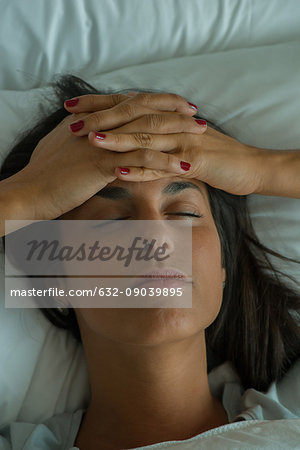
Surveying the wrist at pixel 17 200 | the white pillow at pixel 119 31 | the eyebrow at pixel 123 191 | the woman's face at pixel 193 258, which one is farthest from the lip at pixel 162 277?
the white pillow at pixel 119 31

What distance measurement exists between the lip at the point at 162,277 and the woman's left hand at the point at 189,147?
176 mm

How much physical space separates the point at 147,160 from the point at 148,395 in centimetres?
50

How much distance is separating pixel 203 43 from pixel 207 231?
0.68m

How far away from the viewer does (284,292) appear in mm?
1376

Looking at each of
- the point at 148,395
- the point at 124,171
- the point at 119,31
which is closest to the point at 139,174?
the point at 124,171

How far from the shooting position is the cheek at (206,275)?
113 centimetres

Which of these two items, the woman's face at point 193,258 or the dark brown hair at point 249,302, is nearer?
the woman's face at point 193,258

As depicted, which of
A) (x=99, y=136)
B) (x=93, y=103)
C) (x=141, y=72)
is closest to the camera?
(x=99, y=136)

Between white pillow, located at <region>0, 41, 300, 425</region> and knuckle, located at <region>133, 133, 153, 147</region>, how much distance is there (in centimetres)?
37

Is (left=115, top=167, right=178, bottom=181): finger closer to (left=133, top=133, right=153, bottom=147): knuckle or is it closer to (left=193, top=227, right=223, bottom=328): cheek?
(left=133, top=133, right=153, bottom=147): knuckle

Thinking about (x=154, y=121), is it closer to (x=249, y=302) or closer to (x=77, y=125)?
(x=77, y=125)

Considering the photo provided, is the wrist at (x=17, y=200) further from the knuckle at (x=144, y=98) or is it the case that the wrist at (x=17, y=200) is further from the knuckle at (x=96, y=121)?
the knuckle at (x=144, y=98)

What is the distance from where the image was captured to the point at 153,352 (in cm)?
119

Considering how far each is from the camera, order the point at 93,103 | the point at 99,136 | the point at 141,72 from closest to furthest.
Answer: the point at 99,136 → the point at 93,103 → the point at 141,72
